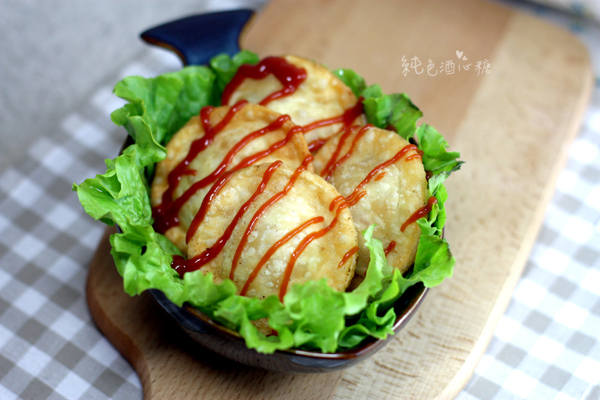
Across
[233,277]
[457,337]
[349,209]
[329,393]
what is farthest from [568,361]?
[233,277]

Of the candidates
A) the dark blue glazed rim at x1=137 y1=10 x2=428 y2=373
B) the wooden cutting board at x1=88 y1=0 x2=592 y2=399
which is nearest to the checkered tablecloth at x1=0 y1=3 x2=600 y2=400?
the wooden cutting board at x1=88 y1=0 x2=592 y2=399

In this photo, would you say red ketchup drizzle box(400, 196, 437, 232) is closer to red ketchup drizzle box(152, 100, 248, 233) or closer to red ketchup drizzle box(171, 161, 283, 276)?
red ketchup drizzle box(171, 161, 283, 276)

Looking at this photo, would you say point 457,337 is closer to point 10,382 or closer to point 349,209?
point 349,209

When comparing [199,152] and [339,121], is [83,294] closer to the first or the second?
[199,152]

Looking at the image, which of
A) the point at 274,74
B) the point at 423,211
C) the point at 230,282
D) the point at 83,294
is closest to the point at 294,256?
the point at 230,282

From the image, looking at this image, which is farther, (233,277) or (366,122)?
(366,122)

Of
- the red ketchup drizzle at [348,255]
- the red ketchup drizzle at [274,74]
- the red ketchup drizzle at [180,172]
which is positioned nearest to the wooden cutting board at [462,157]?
the red ketchup drizzle at [180,172]
